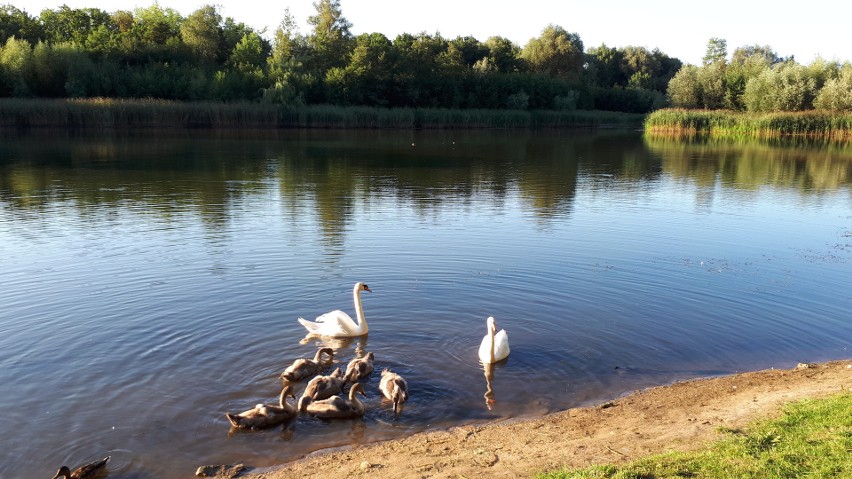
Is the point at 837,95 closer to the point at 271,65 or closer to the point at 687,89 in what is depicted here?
the point at 687,89

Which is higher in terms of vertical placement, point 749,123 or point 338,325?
point 749,123

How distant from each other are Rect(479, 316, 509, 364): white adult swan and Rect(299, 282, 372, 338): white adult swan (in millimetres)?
2417

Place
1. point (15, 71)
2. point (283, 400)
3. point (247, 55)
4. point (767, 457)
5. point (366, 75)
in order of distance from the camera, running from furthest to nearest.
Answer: point (247, 55)
point (366, 75)
point (15, 71)
point (283, 400)
point (767, 457)

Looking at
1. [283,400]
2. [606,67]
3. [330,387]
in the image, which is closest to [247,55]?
[606,67]

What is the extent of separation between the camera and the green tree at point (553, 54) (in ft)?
392

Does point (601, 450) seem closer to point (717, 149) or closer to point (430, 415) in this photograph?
point (430, 415)

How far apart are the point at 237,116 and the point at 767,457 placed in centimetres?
6839

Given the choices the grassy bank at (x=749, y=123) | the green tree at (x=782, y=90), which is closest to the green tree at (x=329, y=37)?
the grassy bank at (x=749, y=123)

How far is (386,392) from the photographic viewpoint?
9.51 metres

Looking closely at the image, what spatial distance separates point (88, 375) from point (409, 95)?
268ft

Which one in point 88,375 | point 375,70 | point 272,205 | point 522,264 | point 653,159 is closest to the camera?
point 88,375

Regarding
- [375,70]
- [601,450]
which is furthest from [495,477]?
[375,70]

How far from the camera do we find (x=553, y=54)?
11975 cm

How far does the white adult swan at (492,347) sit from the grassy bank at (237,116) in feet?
202
